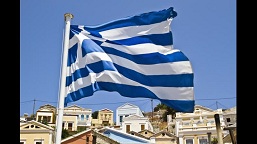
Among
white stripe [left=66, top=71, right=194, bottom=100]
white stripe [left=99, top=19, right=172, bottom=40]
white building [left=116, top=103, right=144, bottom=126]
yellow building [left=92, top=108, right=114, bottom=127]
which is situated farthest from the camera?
yellow building [left=92, top=108, right=114, bottom=127]

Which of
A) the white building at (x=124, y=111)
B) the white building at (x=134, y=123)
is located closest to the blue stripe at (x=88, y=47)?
the white building at (x=134, y=123)

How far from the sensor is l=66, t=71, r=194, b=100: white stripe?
690cm

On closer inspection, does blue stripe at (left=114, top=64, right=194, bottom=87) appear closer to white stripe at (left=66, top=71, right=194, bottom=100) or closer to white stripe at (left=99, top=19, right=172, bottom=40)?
white stripe at (left=66, top=71, right=194, bottom=100)

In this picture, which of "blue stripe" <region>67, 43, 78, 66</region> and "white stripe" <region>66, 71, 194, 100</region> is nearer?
"white stripe" <region>66, 71, 194, 100</region>

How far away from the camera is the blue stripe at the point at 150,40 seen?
7.23m

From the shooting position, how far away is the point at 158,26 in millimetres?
7266

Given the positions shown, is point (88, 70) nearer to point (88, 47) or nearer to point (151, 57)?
point (88, 47)

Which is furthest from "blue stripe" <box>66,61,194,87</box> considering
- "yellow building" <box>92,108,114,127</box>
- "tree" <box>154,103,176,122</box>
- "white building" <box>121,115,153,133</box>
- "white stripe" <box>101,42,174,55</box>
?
"yellow building" <box>92,108,114,127</box>

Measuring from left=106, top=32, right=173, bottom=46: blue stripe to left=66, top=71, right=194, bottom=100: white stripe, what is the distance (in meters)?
0.78

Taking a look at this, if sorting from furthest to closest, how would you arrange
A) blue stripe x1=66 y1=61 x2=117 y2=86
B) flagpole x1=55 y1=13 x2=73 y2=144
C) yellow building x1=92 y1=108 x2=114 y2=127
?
yellow building x1=92 y1=108 x2=114 y2=127 < blue stripe x1=66 y1=61 x2=117 y2=86 < flagpole x1=55 y1=13 x2=73 y2=144

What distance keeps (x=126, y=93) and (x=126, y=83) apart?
23 centimetres
